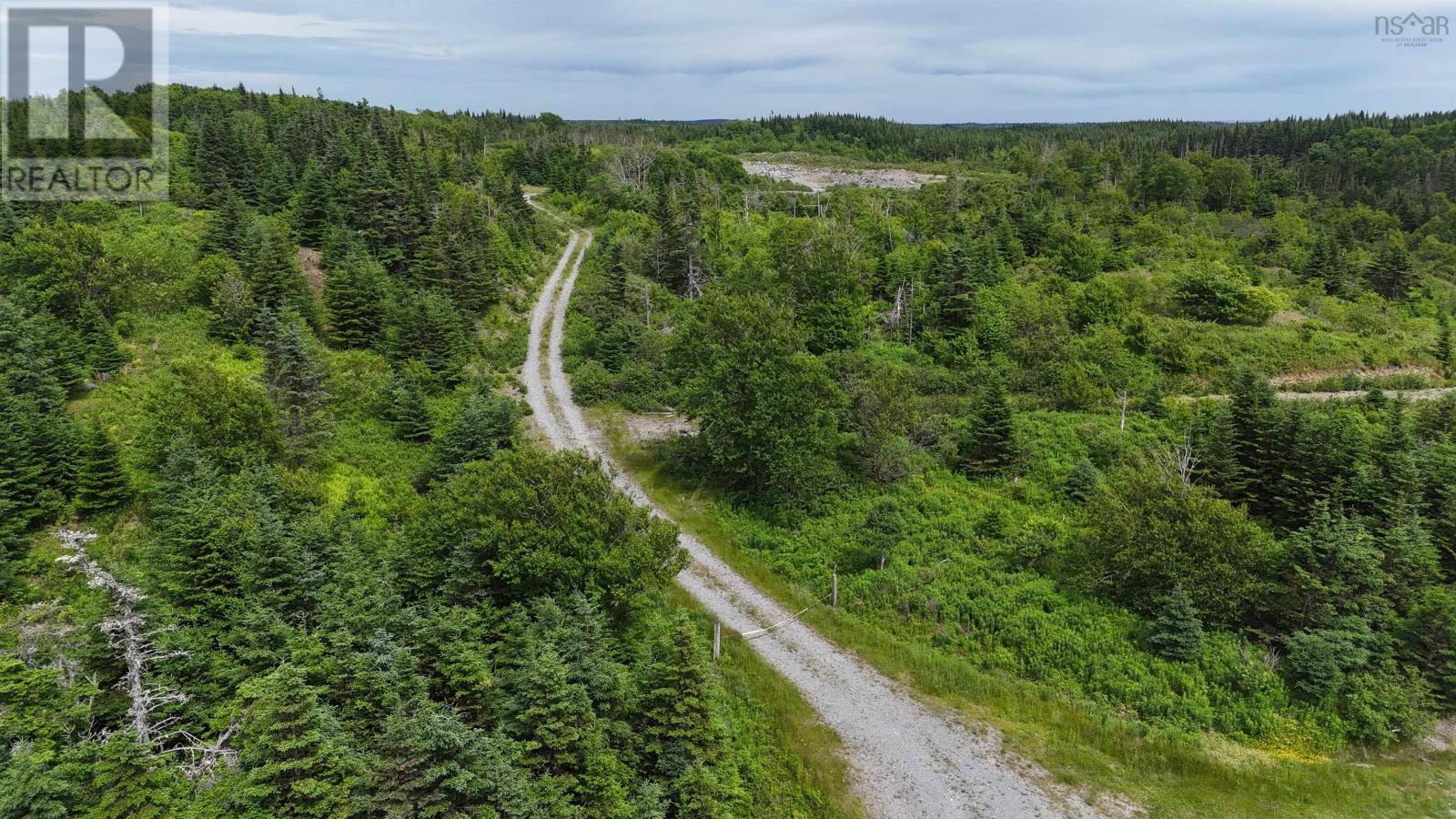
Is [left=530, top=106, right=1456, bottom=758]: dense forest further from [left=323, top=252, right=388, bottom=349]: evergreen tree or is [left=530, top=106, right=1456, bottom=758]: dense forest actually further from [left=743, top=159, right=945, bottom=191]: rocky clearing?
[left=743, top=159, right=945, bottom=191]: rocky clearing

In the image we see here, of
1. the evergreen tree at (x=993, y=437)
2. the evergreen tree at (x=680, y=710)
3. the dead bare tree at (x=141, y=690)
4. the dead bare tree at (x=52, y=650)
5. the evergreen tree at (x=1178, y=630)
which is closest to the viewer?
the dead bare tree at (x=141, y=690)

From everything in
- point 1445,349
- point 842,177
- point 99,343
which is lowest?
point 99,343

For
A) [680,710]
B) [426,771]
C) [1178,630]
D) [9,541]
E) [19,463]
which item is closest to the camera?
[426,771]

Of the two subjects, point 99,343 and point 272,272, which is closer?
point 99,343

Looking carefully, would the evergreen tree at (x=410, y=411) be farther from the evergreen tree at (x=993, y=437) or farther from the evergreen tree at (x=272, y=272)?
the evergreen tree at (x=993, y=437)

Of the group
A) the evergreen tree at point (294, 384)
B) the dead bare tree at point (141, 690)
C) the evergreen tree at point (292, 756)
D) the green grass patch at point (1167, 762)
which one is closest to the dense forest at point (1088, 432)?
the green grass patch at point (1167, 762)

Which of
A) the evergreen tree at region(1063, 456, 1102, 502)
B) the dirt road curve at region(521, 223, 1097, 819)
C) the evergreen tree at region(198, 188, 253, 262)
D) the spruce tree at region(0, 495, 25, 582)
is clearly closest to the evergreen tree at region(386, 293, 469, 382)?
the evergreen tree at region(198, 188, 253, 262)

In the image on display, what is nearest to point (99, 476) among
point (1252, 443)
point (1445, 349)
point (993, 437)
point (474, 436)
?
point (474, 436)

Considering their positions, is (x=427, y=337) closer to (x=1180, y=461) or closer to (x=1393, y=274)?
(x=1180, y=461)
